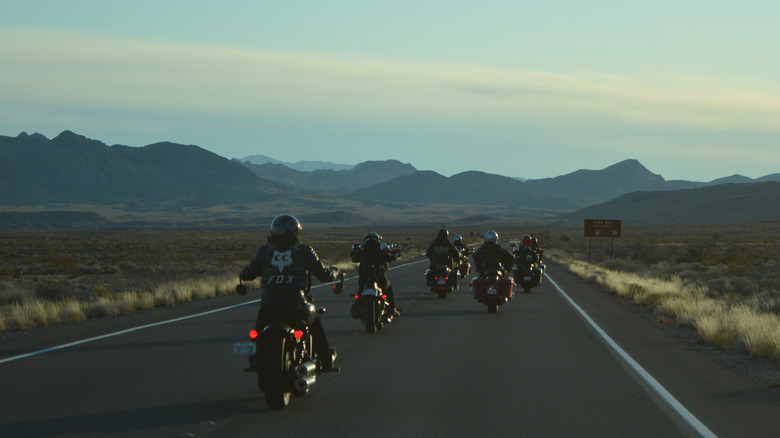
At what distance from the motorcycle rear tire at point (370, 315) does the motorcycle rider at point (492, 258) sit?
462 cm

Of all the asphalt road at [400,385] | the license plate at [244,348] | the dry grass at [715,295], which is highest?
the license plate at [244,348]

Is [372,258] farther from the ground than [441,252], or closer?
farther from the ground

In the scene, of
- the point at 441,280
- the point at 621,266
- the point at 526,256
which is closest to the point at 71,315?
the point at 441,280

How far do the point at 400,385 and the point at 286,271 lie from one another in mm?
2062

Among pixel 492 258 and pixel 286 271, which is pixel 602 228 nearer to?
pixel 492 258

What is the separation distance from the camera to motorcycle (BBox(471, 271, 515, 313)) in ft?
60.7

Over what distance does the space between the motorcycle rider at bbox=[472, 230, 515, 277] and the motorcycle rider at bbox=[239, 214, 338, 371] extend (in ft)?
33.4

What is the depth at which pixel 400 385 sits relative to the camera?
32.2ft

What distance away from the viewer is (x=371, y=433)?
24.6ft

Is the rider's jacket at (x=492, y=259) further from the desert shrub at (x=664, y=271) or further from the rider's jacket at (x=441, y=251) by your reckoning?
the desert shrub at (x=664, y=271)

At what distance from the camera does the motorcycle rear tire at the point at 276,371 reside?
815cm

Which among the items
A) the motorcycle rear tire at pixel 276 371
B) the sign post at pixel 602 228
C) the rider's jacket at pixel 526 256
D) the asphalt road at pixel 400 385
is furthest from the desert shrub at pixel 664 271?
the motorcycle rear tire at pixel 276 371

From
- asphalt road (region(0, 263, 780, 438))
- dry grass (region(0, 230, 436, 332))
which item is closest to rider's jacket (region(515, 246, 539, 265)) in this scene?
dry grass (region(0, 230, 436, 332))

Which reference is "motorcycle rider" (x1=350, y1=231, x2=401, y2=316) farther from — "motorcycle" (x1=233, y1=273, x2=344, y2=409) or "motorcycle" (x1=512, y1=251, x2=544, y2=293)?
"motorcycle" (x1=512, y1=251, x2=544, y2=293)
